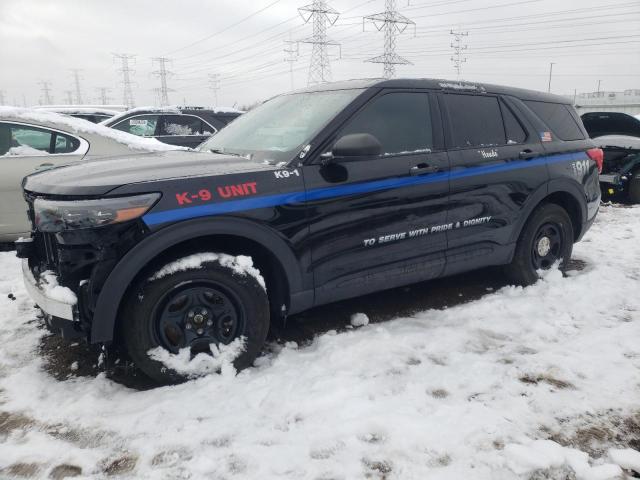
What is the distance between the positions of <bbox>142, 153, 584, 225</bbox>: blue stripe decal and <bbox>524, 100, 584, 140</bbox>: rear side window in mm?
667

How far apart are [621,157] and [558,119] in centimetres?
518

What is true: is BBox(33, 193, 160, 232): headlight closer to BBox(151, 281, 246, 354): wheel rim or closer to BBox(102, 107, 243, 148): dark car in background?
BBox(151, 281, 246, 354): wheel rim

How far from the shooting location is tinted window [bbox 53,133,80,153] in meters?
5.59

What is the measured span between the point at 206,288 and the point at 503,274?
320 centimetres

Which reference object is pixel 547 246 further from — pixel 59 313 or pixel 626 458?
pixel 59 313

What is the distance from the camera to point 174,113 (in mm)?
9703

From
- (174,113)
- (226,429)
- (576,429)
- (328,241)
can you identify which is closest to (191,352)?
(226,429)

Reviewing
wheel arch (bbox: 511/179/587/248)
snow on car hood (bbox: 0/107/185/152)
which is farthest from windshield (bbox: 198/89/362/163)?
wheel arch (bbox: 511/179/587/248)

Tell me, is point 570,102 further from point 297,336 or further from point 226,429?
point 226,429

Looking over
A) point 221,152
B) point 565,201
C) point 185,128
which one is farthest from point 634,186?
point 185,128

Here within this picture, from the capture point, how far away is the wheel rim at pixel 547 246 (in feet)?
15.0

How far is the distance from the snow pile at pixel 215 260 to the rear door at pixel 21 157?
339cm

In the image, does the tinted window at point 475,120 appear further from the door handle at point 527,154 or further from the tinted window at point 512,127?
the door handle at point 527,154

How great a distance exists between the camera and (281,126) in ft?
11.9
